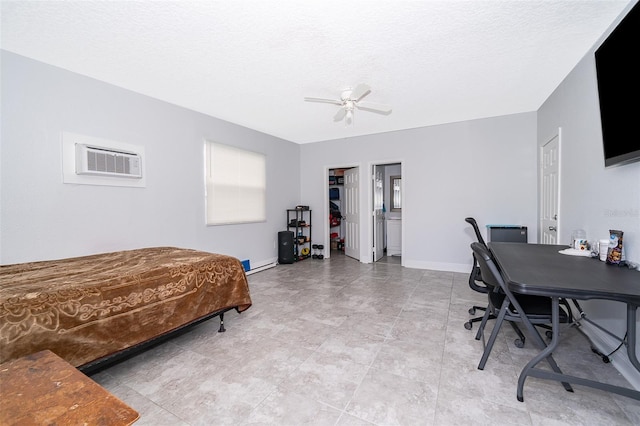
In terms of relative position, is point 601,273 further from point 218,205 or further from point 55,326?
point 218,205

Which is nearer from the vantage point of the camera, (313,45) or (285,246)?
(313,45)

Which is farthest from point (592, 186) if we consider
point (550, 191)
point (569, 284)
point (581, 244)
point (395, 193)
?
point (395, 193)

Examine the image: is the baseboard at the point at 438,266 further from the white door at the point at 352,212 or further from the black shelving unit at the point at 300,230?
the black shelving unit at the point at 300,230

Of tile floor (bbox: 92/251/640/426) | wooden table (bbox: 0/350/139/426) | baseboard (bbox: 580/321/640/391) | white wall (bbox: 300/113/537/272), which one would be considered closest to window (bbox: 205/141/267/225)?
tile floor (bbox: 92/251/640/426)

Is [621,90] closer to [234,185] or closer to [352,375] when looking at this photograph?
[352,375]

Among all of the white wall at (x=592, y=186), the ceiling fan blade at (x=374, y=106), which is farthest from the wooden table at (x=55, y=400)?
the ceiling fan blade at (x=374, y=106)

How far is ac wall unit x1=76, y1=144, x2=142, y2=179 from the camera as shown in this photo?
273 centimetres

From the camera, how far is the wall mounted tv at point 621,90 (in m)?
1.59

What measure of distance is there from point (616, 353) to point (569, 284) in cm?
123

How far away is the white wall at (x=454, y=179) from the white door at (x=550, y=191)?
15.4 inches

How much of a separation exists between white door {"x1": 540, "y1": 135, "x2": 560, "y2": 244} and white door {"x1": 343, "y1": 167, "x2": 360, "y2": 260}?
3.03 m

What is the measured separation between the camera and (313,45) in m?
2.30

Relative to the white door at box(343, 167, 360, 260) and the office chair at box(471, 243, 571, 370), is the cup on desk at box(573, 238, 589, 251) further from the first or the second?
the white door at box(343, 167, 360, 260)

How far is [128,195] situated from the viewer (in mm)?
3152
